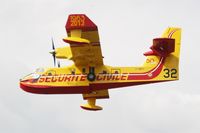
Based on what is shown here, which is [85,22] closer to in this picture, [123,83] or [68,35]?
[68,35]

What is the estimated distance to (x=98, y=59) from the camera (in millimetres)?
46375

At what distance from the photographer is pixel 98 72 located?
46.8 m

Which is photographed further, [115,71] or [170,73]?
[115,71]

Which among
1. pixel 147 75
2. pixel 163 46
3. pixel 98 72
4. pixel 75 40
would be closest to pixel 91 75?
pixel 98 72

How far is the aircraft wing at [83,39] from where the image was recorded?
141ft

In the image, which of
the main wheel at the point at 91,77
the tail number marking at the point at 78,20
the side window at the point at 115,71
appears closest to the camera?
the tail number marking at the point at 78,20

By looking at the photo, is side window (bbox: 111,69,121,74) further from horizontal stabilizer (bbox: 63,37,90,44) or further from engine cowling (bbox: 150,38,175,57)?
horizontal stabilizer (bbox: 63,37,90,44)

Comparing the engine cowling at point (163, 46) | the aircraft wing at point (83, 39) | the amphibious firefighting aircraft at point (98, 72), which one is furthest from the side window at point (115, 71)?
the engine cowling at point (163, 46)

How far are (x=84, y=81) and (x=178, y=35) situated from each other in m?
7.59

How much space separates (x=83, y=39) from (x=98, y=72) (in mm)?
4125

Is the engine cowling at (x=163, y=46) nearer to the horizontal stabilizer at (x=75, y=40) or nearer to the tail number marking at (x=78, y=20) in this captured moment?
the horizontal stabilizer at (x=75, y=40)

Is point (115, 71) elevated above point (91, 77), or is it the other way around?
point (115, 71)

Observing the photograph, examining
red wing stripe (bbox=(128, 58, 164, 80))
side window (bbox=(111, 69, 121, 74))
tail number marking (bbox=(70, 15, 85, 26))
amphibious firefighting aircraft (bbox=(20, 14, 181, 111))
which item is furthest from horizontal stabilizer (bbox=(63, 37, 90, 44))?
red wing stripe (bbox=(128, 58, 164, 80))

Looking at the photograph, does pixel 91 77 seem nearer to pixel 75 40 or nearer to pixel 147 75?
pixel 147 75
